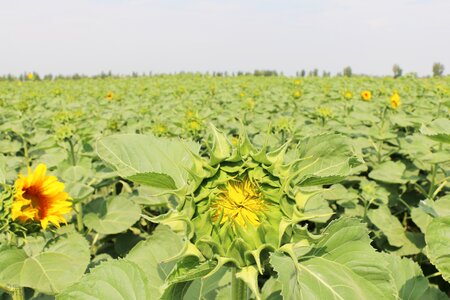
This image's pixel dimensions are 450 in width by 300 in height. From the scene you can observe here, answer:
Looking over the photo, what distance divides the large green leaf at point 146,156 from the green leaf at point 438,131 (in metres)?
0.75

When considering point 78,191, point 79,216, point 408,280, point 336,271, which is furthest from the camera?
point 79,216

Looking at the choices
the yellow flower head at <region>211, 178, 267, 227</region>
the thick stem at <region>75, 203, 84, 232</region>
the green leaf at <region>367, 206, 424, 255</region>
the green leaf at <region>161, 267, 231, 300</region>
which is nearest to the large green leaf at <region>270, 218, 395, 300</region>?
the yellow flower head at <region>211, 178, 267, 227</region>

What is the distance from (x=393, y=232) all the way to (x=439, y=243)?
268 centimetres

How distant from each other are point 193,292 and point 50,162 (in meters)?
2.69

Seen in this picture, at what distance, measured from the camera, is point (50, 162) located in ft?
12.3

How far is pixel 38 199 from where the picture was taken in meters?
1.87

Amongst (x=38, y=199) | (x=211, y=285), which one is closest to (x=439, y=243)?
(x=211, y=285)

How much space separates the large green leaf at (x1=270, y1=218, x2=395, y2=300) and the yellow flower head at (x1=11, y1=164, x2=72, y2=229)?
1.19 meters

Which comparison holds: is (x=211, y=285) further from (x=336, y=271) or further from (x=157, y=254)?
(x=336, y=271)

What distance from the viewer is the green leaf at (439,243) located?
1027mm

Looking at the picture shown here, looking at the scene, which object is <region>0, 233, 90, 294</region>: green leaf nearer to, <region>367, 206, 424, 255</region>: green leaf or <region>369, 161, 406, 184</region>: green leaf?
<region>367, 206, 424, 255</region>: green leaf

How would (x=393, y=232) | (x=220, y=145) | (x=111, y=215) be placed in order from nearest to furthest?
(x=220, y=145)
(x=111, y=215)
(x=393, y=232)

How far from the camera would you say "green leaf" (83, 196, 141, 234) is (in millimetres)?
2898

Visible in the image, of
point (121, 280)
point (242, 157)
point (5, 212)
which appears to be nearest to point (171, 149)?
point (242, 157)
